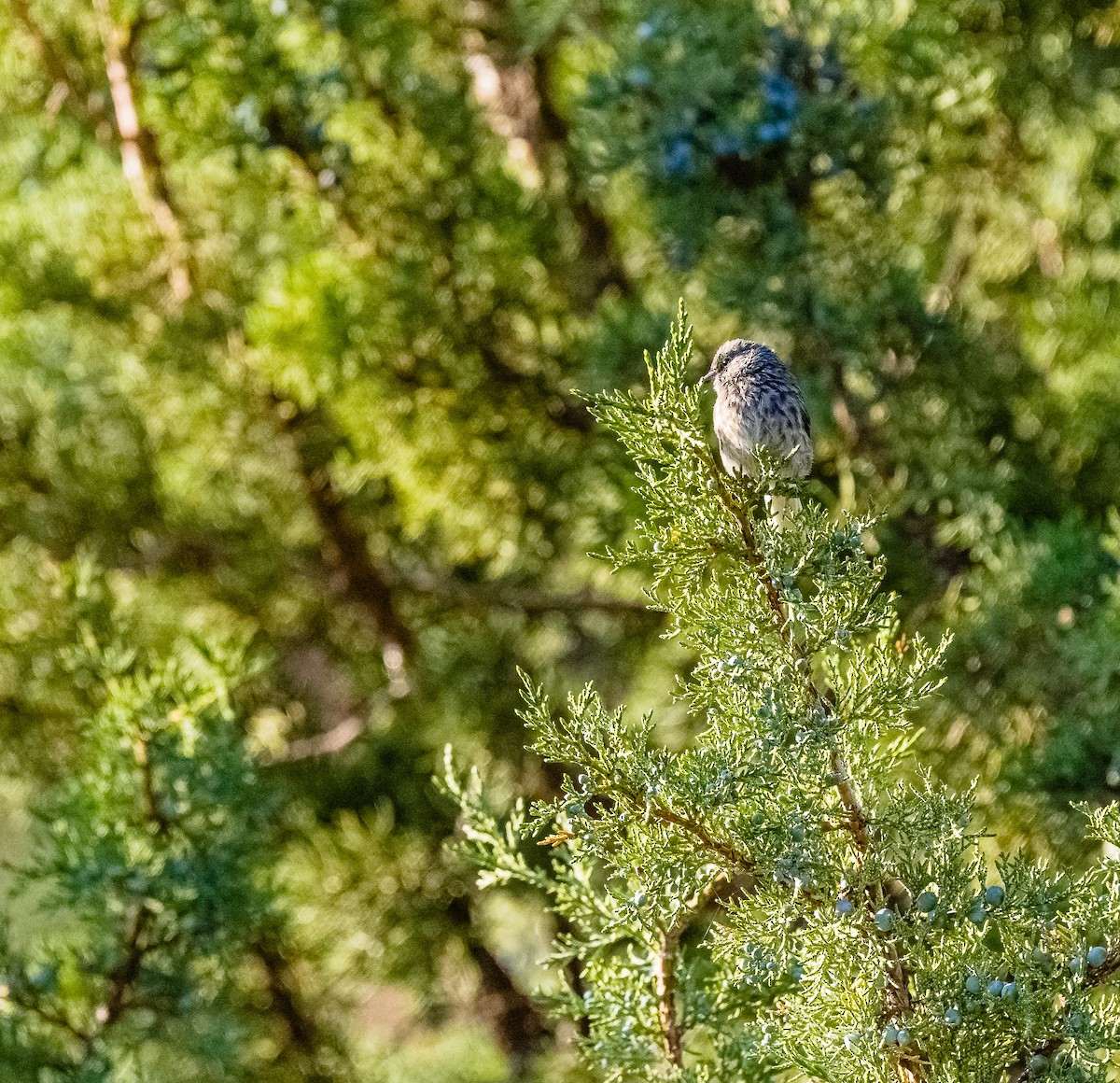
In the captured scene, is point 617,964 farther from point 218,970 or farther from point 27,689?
point 27,689

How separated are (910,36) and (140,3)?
1.20 meters

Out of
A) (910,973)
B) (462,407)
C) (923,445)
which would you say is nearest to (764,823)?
(910,973)

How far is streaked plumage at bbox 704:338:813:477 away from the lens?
1.53 meters

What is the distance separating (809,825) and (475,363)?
128 centimetres

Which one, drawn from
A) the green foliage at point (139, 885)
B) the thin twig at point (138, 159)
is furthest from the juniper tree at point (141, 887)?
the thin twig at point (138, 159)

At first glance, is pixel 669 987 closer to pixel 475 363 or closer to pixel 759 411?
pixel 759 411

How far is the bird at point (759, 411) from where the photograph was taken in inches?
60.4

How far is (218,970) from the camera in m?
1.87

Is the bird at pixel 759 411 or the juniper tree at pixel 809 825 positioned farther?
the bird at pixel 759 411

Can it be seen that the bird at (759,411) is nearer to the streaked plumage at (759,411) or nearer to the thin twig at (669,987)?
the streaked plumage at (759,411)

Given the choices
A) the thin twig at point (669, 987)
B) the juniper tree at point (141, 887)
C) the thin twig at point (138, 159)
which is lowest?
the juniper tree at point (141, 887)

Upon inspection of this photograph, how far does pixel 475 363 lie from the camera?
2.14 meters

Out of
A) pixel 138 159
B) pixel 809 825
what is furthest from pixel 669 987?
pixel 138 159

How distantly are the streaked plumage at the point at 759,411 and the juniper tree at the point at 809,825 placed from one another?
469 mm
